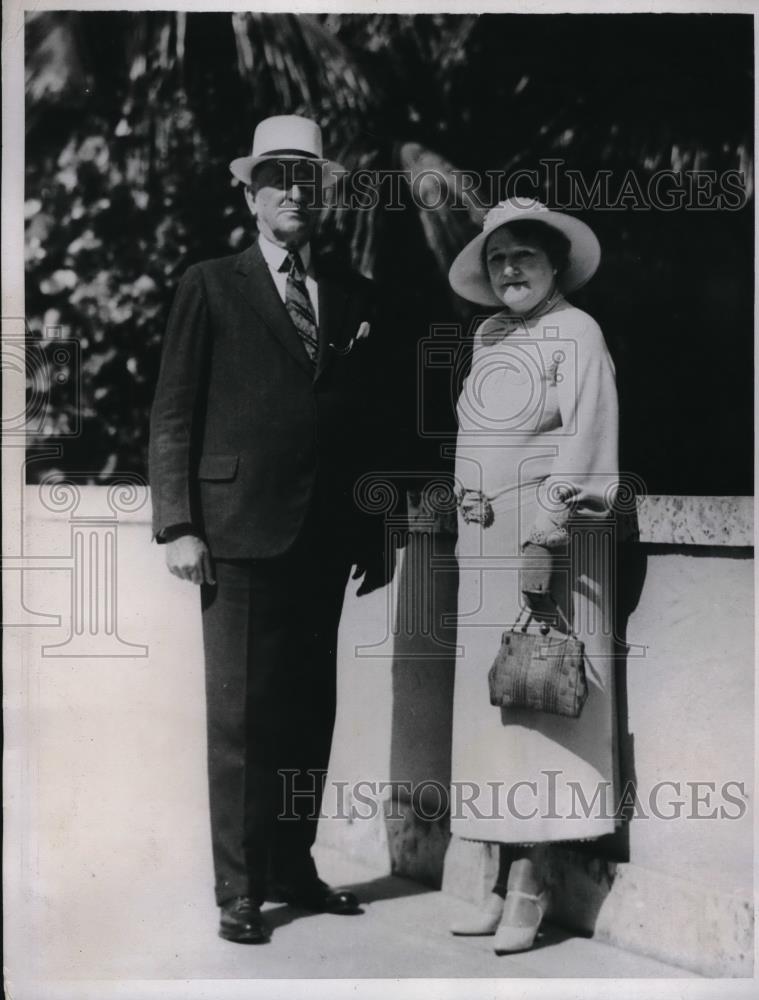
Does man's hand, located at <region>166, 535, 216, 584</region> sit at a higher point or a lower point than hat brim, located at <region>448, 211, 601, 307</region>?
lower

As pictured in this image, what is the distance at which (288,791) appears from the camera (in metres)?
4.97

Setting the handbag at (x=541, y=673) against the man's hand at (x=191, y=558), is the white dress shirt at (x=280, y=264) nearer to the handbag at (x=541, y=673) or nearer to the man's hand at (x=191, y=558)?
the man's hand at (x=191, y=558)

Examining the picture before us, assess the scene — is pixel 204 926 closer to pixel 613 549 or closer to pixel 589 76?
pixel 613 549

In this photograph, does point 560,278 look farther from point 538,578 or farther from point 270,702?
point 270,702

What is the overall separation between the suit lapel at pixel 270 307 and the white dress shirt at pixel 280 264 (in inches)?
1.4

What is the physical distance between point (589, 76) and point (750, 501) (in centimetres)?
150

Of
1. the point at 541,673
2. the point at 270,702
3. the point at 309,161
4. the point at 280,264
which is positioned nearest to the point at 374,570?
the point at 270,702

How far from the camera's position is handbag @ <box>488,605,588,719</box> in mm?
4609

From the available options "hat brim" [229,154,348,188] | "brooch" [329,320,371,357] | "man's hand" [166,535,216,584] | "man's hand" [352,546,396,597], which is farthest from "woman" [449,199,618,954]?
"man's hand" [166,535,216,584]

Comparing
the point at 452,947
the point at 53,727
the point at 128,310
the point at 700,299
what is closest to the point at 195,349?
the point at 128,310

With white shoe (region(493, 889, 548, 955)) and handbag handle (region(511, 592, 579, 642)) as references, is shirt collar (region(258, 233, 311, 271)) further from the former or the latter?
white shoe (region(493, 889, 548, 955))

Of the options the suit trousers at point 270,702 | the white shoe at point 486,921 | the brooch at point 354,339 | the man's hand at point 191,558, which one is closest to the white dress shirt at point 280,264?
the brooch at point 354,339

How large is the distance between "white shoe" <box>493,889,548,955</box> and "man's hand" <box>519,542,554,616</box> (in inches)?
34.9

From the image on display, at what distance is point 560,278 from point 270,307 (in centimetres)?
95
